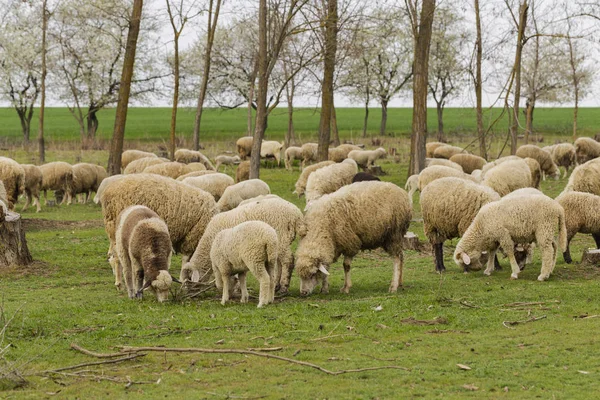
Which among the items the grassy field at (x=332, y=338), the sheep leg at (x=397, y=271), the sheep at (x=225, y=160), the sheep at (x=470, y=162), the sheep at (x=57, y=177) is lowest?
the grassy field at (x=332, y=338)

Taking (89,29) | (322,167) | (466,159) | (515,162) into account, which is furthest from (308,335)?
(89,29)

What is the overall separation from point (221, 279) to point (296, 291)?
1494mm

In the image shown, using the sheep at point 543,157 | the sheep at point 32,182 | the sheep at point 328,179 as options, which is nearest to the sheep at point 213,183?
the sheep at point 328,179

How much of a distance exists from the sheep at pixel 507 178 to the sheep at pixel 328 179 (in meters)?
4.47

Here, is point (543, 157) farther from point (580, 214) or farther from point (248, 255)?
point (248, 255)

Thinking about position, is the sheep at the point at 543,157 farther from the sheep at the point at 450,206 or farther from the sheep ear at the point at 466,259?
the sheep ear at the point at 466,259

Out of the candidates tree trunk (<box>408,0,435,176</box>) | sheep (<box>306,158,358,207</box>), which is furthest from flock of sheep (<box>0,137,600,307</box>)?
tree trunk (<box>408,0,435,176</box>)

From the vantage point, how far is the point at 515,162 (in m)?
23.9

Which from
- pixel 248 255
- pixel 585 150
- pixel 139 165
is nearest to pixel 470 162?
pixel 585 150

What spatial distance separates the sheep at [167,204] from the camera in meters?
14.2

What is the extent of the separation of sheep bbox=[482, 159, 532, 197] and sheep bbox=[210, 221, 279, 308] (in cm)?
1152

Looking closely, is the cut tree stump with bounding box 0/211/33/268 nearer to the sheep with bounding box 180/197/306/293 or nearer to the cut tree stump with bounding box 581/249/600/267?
the sheep with bounding box 180/197/306/293

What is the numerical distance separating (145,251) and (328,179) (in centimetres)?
1346

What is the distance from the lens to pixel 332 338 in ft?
32.1
